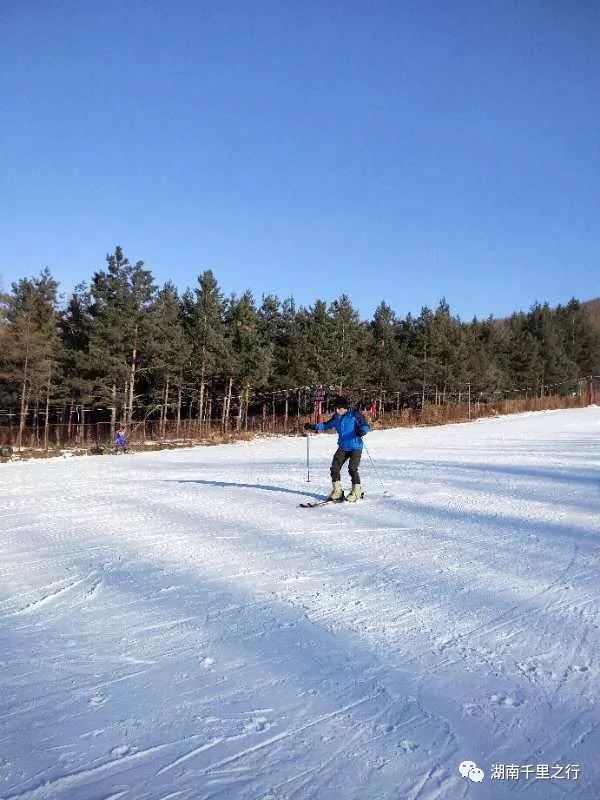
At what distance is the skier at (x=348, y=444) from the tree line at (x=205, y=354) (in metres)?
22.5

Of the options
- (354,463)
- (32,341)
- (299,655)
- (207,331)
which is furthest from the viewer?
(207,331)

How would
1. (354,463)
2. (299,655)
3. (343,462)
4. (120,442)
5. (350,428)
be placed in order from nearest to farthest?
(299,655) → (343,462) → (354,463) → (350,428) → (120,442)

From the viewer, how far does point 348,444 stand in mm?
9742

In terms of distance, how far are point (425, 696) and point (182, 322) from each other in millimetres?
43392

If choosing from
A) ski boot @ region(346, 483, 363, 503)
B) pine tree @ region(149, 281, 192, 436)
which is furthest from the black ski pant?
pine tree @ region(149, 281, 192, 436)

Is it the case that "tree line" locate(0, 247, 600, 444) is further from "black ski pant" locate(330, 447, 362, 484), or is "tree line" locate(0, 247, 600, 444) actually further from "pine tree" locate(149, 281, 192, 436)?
"black ski pant" locate(330, 447, 362, 484)

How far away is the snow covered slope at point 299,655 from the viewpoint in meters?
2.62

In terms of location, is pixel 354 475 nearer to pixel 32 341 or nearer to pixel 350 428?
pixel 350 428

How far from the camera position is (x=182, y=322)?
44656mm

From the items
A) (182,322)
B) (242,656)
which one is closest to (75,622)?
(242,656)

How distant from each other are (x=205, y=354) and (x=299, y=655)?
38.2m

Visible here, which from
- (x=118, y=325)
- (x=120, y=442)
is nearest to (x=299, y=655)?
(x=120, y=442)

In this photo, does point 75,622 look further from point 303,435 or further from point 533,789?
point 303,435

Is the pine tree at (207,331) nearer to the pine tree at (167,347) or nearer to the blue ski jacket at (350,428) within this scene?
the pine tree at (167,347)
